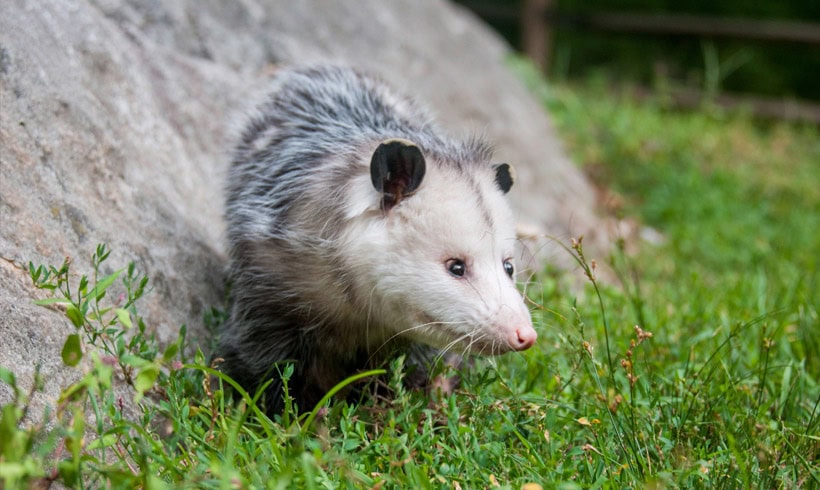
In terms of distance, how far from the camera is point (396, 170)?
205 cm

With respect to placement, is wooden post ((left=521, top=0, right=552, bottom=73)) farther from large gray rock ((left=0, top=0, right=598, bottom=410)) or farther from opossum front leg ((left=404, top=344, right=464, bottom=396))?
opossum front leg ((left=404, top=344, right=464, bottom=396))

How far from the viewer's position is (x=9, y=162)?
2.13 meters

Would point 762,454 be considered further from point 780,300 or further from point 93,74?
point 93,74

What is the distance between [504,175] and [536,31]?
230 inches

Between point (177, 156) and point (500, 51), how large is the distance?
3923 millimetres

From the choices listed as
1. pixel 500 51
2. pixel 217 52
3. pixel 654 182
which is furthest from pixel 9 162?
pixel 500 51

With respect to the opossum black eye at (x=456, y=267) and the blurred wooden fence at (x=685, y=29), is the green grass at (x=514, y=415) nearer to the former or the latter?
the opossum black eye at (x=456, y=267)

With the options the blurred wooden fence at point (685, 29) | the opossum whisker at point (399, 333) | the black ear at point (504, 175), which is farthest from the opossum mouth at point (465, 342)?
the blurred wooden fence at point (685, 29)

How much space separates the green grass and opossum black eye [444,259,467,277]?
0.26m

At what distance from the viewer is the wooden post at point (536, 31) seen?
25.6 feet

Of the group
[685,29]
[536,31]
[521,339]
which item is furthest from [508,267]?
[536,31]

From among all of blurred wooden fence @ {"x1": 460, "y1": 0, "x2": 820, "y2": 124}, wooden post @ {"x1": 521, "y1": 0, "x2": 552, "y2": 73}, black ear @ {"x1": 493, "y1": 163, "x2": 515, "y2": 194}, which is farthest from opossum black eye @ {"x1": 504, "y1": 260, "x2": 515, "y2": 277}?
wooden post @ {"x1": 521, "y1": 0, "x2": 552, "y2": 73}

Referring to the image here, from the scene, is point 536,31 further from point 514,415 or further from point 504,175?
point 514,415

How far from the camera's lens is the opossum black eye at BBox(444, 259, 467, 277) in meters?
1.97
